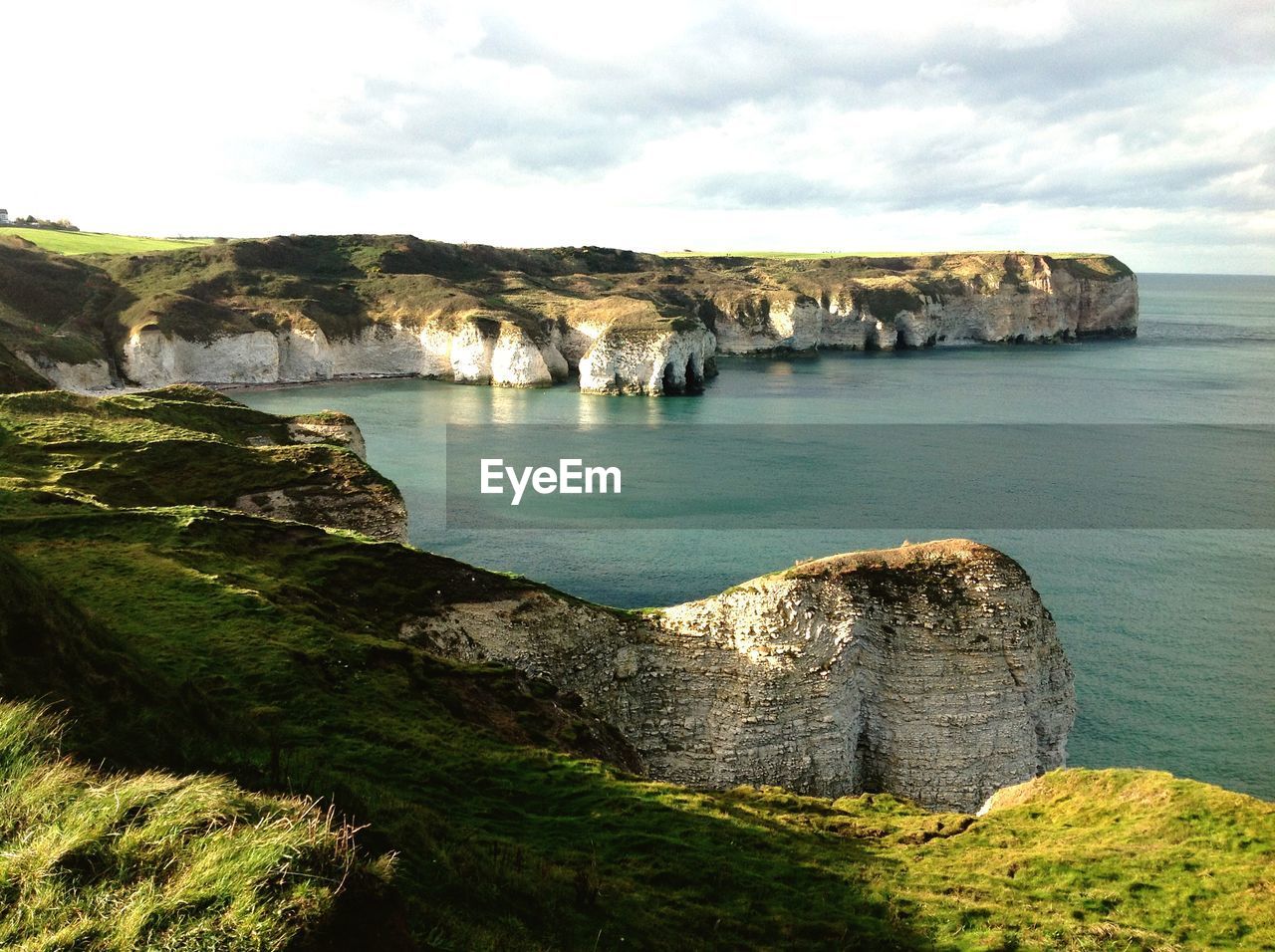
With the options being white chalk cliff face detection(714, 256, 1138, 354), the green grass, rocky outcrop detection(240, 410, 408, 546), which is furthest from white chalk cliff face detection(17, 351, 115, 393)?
white chalk cliff face detection(714, 256, 1138, 354)

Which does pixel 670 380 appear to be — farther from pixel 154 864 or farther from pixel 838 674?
pixel 154 864

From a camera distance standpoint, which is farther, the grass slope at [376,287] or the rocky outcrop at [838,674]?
the grass slope at [376,287]

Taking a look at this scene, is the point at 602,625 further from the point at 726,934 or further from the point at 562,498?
the point at 562,498

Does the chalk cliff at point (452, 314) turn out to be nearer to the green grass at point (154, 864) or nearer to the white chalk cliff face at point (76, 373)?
the white chalk cliff face at point (76, 373)

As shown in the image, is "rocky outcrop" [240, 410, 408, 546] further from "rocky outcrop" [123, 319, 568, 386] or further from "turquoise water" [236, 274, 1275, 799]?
"rocky outcrop" [123, 319, 568, 386]

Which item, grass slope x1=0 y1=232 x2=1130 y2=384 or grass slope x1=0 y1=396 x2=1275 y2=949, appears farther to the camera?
grass slope x1=0 y1=232 x2=1130 y2=384

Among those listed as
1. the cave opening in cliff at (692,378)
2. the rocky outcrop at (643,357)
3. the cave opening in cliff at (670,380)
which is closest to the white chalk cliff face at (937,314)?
the cave opening in cliff at (692,378)
